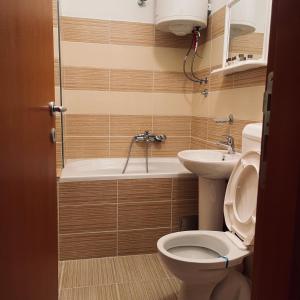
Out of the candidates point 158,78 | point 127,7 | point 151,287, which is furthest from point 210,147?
point 127,7

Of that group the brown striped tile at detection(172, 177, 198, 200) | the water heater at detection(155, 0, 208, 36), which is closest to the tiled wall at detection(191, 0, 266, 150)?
the water heater at detection(155, 0, 208, 36)

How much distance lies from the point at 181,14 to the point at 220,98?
30.4 inches

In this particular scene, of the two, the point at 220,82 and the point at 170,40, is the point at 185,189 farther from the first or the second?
the point at 170,40

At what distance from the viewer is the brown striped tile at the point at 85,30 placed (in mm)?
2738

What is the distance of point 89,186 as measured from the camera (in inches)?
84.9

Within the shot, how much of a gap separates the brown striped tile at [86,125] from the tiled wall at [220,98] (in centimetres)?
95

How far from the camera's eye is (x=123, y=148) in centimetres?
304

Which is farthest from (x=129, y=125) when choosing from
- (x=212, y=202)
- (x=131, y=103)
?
(x=212, y=202)

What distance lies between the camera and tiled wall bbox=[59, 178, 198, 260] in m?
2.15

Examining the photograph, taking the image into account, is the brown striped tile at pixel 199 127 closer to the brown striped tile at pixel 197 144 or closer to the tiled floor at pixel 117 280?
the brown striped tile at pixel 197 144

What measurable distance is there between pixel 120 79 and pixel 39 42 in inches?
73.9

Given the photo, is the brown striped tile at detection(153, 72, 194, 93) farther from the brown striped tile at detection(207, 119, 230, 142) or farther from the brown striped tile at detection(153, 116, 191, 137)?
the brown striped tile at detection(207, 119, 230, 142)

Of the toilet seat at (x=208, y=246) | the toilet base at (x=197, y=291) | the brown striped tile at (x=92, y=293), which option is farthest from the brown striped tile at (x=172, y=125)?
the toilet base at (x=197, y=291)

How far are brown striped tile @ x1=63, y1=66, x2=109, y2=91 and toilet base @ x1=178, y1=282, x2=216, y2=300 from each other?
203 centimetres
